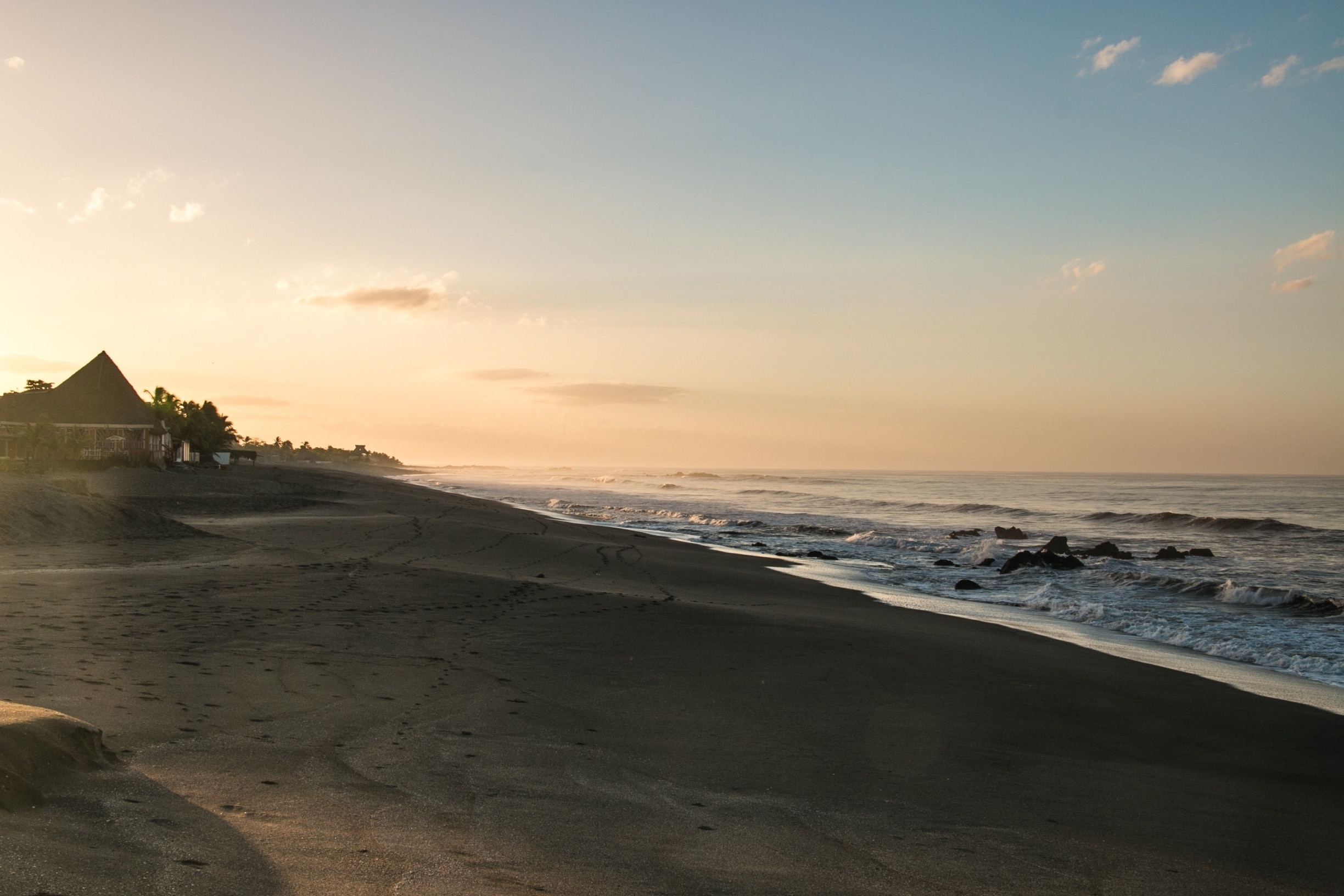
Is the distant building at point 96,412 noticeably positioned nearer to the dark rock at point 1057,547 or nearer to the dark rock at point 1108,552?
the dark rock at point 1057,547

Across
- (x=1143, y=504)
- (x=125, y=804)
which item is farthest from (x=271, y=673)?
(x=1143, y=504)

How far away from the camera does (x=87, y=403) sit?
52188 mm

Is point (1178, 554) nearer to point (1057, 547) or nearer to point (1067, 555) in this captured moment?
point (1057, 547)

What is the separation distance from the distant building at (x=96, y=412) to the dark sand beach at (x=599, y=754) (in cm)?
4529

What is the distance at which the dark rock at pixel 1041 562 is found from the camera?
880 inches

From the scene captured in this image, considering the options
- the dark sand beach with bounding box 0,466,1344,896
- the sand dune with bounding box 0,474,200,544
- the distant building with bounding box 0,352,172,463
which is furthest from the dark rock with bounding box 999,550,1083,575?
the distant building with bounding box 0,352,172,463

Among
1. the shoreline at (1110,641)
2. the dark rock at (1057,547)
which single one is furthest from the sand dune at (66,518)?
the dark rock at (1057,547)

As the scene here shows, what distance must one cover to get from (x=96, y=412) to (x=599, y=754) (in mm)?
59031

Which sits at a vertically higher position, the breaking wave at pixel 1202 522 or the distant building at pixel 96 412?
the distant building at pixel 96 412

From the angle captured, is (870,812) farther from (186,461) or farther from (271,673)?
(186,461)

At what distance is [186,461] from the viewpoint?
61.7 metres

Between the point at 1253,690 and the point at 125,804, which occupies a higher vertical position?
the point at 125,804

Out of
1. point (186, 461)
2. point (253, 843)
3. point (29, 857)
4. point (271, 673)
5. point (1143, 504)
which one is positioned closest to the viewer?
point (29, 857)

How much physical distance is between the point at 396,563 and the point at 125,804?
1280 centimetres
